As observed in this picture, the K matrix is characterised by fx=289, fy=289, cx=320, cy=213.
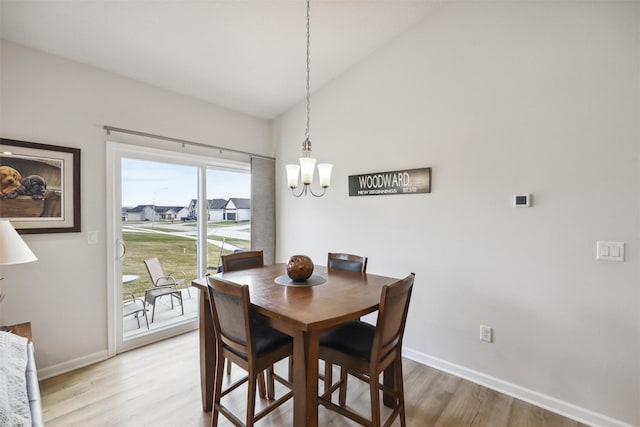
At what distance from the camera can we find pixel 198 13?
2.25 metres

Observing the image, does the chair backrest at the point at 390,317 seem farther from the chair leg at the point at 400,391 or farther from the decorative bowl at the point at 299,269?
the decorative bowl at the point at 299,269

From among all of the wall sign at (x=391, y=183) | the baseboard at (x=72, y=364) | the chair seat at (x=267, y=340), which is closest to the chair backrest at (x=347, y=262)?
the wall sign at (x=391, y=183)

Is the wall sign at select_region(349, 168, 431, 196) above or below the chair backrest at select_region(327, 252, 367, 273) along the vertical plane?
above

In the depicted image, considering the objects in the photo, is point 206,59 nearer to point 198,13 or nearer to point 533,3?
point 198,13

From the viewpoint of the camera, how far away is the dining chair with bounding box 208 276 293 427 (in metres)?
1.53

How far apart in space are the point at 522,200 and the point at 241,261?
235 centimetres

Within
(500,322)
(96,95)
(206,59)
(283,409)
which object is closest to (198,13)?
(206,59)

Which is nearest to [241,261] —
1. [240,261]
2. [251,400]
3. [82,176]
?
[240,261]

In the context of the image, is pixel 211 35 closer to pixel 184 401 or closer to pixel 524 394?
pixel 184 401

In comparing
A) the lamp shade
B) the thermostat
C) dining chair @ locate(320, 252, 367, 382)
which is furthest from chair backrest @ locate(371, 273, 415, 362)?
the lamp shade

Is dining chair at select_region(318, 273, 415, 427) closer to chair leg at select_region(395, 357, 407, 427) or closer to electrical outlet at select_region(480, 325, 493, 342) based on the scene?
chair leg at select_region(395, 357, 407, 427)

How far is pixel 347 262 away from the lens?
2.62 m

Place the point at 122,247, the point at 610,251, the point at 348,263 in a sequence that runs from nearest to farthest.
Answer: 1. the point at 610,251
2. the point at 348,263
3. the point at 122,247

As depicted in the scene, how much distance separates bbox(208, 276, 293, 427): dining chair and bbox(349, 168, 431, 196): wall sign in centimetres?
175
